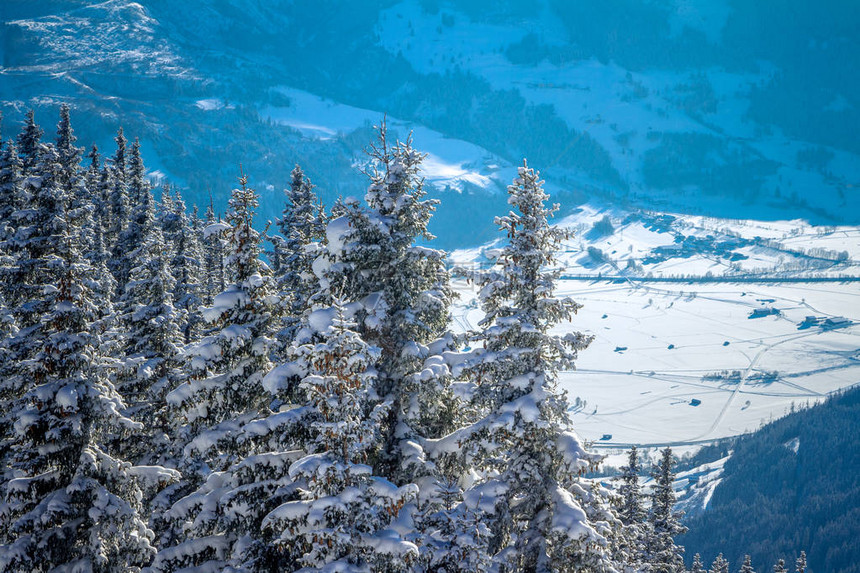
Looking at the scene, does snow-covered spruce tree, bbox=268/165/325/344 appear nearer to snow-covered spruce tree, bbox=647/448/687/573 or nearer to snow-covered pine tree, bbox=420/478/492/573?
snow-covered pine tree, bbox=420/478/492/573

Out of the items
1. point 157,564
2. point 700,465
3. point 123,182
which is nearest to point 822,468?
point 700,465

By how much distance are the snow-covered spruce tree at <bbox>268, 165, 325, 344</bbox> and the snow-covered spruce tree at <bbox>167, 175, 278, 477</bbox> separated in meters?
1.02

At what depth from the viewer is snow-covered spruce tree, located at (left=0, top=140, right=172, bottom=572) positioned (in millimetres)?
17250

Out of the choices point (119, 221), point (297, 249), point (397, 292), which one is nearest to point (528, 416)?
point (397, 292)

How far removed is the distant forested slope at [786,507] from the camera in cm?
15812

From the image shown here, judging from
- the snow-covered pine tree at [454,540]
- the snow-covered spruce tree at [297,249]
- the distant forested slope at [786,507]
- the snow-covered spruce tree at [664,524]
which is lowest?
the distant forested slope at [786,507]

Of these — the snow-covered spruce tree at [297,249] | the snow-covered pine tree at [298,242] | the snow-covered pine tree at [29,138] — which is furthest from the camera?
the snow-covered pine tree at [29,138]

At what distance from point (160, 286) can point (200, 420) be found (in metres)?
9.52

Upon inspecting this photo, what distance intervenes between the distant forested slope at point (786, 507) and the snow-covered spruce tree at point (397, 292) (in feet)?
524

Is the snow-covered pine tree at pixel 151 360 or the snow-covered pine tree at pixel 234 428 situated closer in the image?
the snow-covered pine tree at pixel 234 428

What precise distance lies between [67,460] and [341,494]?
30.9 feet

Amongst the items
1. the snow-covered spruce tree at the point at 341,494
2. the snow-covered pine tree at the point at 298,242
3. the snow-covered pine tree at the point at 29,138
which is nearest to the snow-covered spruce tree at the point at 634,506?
the snow-covered pine tree at the point at 298,242

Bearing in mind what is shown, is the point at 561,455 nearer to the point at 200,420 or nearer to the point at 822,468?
the point at 200,420

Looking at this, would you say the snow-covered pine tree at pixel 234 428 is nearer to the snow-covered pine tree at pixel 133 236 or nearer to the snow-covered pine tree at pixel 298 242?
the snow-covered pine tree at pixel 298 242
